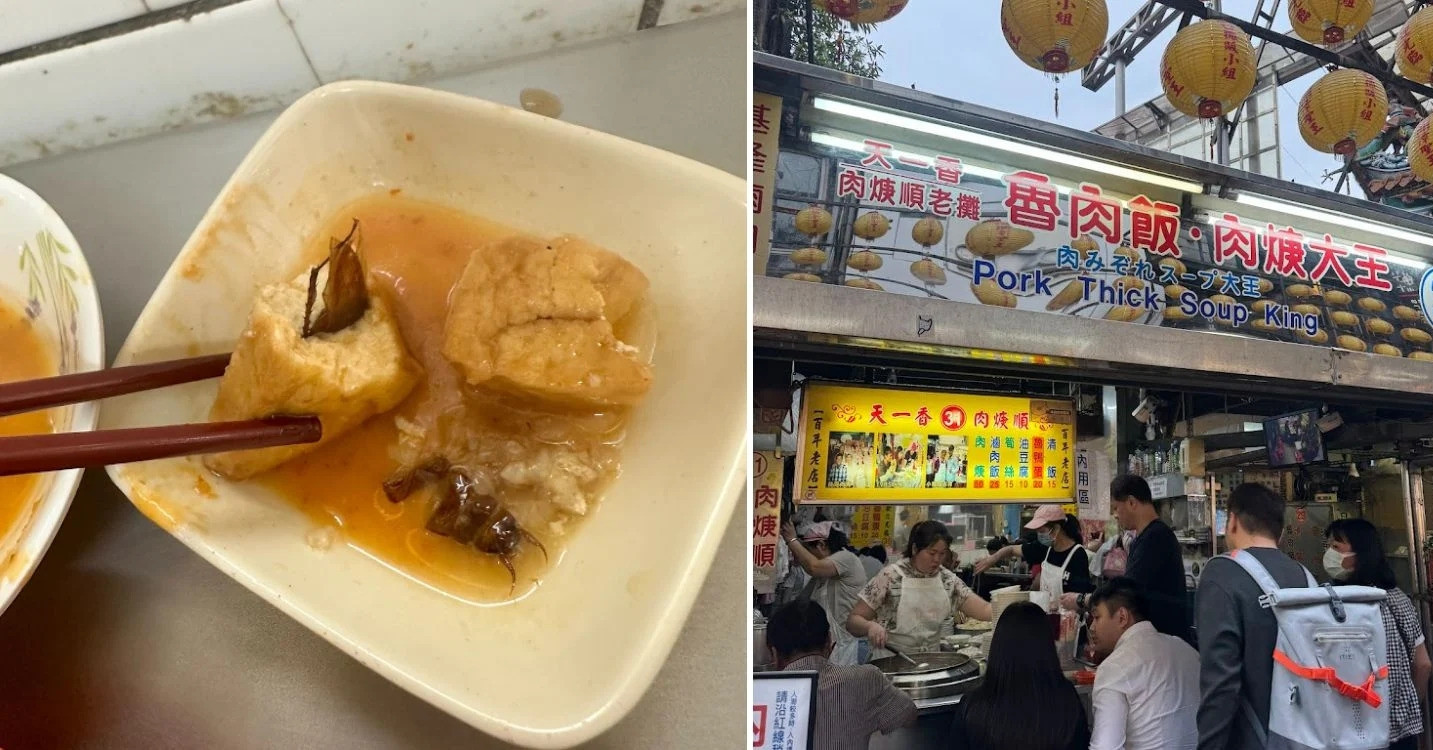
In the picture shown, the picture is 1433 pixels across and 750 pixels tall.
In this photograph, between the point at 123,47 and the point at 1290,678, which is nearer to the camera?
the point at 123,47

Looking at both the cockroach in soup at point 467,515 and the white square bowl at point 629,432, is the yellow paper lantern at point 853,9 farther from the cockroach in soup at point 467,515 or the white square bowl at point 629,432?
the cockroach in soup at point 467,515

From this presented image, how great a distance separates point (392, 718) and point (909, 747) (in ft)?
1.77

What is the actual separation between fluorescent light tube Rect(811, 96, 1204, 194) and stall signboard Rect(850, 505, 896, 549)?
431 millimetres

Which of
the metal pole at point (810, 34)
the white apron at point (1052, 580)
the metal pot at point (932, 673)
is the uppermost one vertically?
the metal pole at point (810, 34)

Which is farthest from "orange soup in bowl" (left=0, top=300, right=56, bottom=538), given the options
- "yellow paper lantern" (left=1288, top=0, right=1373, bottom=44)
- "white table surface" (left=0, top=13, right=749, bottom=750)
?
"yellow paper lantern" (left=1288, top=0, right=1373, bottom=44)

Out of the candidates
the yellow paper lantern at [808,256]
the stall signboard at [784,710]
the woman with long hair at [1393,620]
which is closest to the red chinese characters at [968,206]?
the yellow paper lantern at [808,256]

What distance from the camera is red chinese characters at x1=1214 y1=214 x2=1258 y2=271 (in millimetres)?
1160

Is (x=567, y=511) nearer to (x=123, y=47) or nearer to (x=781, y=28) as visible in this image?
(x=781, y=28)

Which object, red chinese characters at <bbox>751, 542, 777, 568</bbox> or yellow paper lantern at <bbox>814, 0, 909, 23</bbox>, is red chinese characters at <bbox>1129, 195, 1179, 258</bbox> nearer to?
yellow paper lantern at <bbox>814, 0, 909, 23</bbox>

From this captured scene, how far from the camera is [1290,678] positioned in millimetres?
1025

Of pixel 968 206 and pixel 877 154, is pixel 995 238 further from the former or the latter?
pixel 877 154

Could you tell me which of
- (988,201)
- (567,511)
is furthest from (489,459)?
(988,201)

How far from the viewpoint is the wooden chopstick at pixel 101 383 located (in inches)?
26.0

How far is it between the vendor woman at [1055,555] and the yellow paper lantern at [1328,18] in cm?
112
